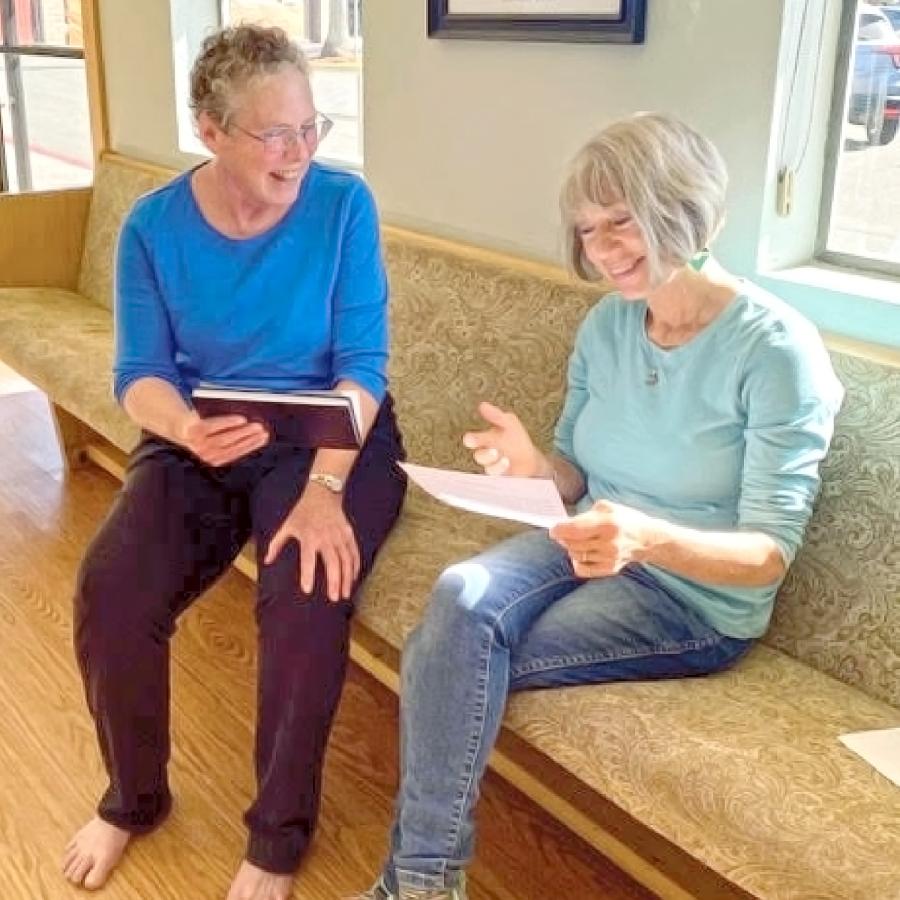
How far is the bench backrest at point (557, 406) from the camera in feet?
5.27

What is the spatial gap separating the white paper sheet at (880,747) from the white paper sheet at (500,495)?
0.43 meters

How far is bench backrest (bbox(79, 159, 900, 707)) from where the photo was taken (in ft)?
5.27

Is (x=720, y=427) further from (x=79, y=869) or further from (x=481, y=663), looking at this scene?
(x=79, y=869)

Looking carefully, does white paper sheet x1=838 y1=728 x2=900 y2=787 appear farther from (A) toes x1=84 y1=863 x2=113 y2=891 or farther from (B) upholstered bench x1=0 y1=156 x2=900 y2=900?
(A) toes x1=84 y1=863 x2=113 y2=891

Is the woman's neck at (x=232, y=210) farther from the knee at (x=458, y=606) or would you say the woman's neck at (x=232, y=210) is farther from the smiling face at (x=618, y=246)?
the knee at (x=458, y=606)

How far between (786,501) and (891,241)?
0.66 meters

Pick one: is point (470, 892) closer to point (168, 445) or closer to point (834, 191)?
point (168, 445)

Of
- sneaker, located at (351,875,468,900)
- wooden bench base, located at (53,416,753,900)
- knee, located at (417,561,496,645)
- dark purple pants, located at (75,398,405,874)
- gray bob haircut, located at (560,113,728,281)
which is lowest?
wooden bench base, located at (53,416,753,900)

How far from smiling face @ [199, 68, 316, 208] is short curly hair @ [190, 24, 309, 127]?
1 cm

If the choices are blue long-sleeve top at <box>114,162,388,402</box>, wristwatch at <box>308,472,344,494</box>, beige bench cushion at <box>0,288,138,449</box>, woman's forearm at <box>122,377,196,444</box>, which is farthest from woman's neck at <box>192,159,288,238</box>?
beige bench cushion at <box>0,288,138,449</box>

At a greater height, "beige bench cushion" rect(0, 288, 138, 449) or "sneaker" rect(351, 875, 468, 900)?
"beige bench cushion" rect(0, 288, 138, 449)

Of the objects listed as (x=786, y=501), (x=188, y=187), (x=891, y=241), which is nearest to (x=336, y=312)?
(x=188, y=187)

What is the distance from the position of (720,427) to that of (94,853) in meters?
1.12

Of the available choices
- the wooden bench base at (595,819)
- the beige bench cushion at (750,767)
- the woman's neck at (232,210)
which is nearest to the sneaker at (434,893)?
the beige bench cushion at (750,767)
